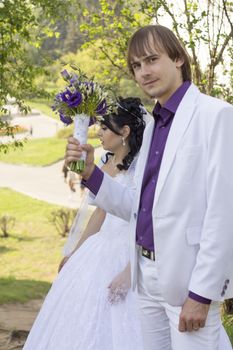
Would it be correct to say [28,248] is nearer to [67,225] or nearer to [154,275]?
[67,225]

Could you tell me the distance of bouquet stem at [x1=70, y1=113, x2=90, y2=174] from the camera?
256cm

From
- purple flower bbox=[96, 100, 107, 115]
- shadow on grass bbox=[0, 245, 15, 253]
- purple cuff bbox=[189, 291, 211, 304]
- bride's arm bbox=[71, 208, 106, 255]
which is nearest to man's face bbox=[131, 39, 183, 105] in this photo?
purple flower bbox=[96, 100, 107, 115]

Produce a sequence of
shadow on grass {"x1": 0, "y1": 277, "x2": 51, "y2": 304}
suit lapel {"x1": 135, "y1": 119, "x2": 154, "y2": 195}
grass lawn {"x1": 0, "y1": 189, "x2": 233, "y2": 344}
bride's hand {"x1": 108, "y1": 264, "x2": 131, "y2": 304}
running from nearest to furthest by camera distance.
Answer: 1. suit lapel {"x1": 135, "y1": 119, "x2": 154, "y2": 195}
2. bride's hand {"x1": 108, "y1": 264, "x2": 131, "y2": 304}
3. shadow on grass {"x1": 0, "y1": 277, "x2": 51, "y2": 304}
4. grass lawn {"x1": 0, "y1": 189, "x2": 233, "y2": 344}

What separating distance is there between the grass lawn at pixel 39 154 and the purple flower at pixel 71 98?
2816 centimetres

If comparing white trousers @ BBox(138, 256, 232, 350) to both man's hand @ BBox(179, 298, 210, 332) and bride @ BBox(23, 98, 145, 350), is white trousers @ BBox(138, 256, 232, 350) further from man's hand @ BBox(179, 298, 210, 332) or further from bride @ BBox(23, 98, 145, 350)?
bride @ BBox(23, 98, 145, 350)

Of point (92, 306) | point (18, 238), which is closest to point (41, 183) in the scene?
point (18, 238)

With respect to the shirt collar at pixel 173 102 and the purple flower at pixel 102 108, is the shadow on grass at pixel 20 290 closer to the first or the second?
the purple flower at pixel 102 108

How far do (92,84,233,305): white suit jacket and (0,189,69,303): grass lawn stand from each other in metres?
6.90

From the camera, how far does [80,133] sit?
2.65m

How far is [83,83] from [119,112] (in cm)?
117

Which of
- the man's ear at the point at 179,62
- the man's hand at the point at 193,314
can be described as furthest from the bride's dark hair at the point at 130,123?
the man's hand at the point at 193,314

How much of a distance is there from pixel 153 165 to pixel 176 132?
8.0 inches

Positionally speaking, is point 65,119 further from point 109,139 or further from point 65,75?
point 109,139

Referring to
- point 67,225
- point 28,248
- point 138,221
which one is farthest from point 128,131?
point 67,225
